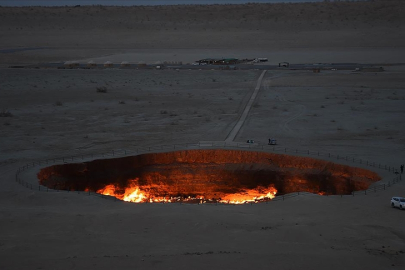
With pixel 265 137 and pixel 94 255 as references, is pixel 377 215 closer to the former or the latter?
pixel 94 255

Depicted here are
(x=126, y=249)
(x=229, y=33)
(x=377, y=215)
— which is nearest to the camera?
(x=126, y=249)

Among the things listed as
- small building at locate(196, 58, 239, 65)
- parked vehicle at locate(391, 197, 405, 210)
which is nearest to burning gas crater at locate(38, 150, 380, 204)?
Result: parked vehicle at locate(391, 197, 405, 210)

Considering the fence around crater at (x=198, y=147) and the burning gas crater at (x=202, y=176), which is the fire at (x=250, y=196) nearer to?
the burning gas crater at (x=202, y=176)

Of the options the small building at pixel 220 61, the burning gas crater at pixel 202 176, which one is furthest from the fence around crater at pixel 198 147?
the small building at pixel 220 61

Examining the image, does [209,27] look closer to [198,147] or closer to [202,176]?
[198,147]

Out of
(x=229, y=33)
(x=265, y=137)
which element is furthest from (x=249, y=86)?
(x=229, y=33)

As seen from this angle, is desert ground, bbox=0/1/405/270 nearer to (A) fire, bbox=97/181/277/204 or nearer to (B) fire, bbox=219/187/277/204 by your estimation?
(A) fire, bbox=97/181/277/204

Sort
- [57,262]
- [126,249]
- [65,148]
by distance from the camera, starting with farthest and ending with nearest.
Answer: [65,148]
[126,249]
[57,262]
